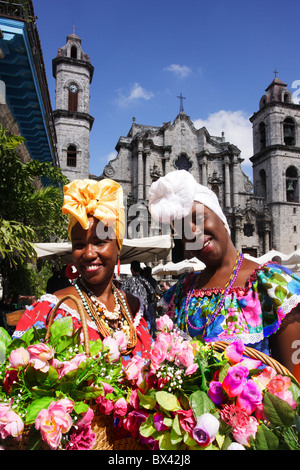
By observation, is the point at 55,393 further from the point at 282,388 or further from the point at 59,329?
the point at 282,388

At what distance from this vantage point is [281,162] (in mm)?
28344

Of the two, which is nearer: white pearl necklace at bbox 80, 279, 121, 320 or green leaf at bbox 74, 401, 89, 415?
green leaf at bbox 74, 401, 89, 415

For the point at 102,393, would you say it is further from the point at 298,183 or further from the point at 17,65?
the point at 298,183

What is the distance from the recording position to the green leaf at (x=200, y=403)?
39.9 inches

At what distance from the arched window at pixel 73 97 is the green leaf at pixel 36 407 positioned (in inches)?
1026

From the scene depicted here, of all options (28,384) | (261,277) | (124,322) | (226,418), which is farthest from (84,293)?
(226,418)

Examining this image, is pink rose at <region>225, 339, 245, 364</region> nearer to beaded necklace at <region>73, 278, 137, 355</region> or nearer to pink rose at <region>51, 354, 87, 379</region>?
pink rose at <region>51, 354, 87, 379</region>

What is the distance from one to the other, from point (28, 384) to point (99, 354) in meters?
0.24

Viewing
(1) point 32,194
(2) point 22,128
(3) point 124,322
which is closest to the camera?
(3) point 124,322

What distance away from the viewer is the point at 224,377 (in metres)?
1.09

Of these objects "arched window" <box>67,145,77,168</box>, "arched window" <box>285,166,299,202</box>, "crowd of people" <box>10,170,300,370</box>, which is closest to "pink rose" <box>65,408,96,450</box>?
"crowd of people" <box>10,170,300,370</box>

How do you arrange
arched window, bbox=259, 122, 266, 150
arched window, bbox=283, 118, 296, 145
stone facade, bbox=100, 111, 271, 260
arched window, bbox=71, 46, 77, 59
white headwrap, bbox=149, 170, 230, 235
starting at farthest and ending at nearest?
arched window, bbox=259, 122, 266, 150 → arched window, bbox=283, 118, 296, 145 → stone facade, bbox=100, 111, 271, 260 → arched window, bbox=71, 46, 77, 59 → white headwrap, bbox=149, 170, 230, 235

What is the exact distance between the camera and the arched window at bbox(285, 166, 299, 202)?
29.0 meters

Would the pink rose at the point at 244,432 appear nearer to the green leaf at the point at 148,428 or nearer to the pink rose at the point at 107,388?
the green leaf at the point at 148,428
